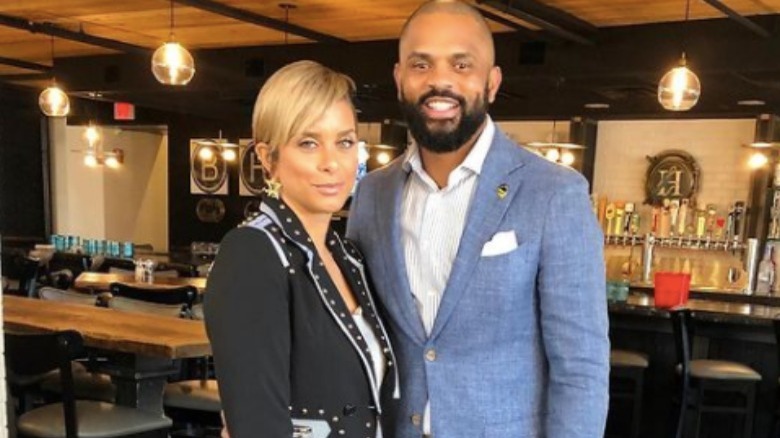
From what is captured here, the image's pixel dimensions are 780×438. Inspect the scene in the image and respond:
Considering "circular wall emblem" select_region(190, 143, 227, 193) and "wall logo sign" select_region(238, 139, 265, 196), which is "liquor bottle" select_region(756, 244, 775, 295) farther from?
"circular wall emblem" select_region(190, 143, 227, 193)

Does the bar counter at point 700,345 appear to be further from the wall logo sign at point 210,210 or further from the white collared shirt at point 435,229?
the wall logo sign at point 210,210

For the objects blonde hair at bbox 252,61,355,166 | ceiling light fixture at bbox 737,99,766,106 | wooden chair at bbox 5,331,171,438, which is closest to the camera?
blonde hair at bbox 252,61,355,166

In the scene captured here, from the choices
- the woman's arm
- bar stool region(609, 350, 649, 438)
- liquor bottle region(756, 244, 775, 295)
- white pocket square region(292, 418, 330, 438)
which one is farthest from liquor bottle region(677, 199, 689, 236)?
the woman's arm

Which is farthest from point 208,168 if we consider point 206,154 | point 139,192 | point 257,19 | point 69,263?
point 257,19

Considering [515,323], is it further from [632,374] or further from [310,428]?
[632,374]

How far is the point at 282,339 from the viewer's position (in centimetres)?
140

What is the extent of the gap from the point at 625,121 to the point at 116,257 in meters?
6.00

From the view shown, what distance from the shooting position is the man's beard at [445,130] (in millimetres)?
1636

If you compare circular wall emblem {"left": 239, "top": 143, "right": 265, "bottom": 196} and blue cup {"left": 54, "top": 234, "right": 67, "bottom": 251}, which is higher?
circular wall emblem {"left": 239, "top": 143, "right": 265, "bottom": 196}

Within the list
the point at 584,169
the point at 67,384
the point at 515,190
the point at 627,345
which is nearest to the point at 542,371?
the point at 515,190

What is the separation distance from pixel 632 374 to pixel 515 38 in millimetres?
3182

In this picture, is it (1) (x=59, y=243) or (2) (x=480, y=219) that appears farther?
(1) (x=59, y=243)

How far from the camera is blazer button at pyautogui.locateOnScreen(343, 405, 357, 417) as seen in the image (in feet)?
4.95

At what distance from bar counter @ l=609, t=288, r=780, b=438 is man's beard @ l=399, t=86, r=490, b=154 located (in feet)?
11.9
